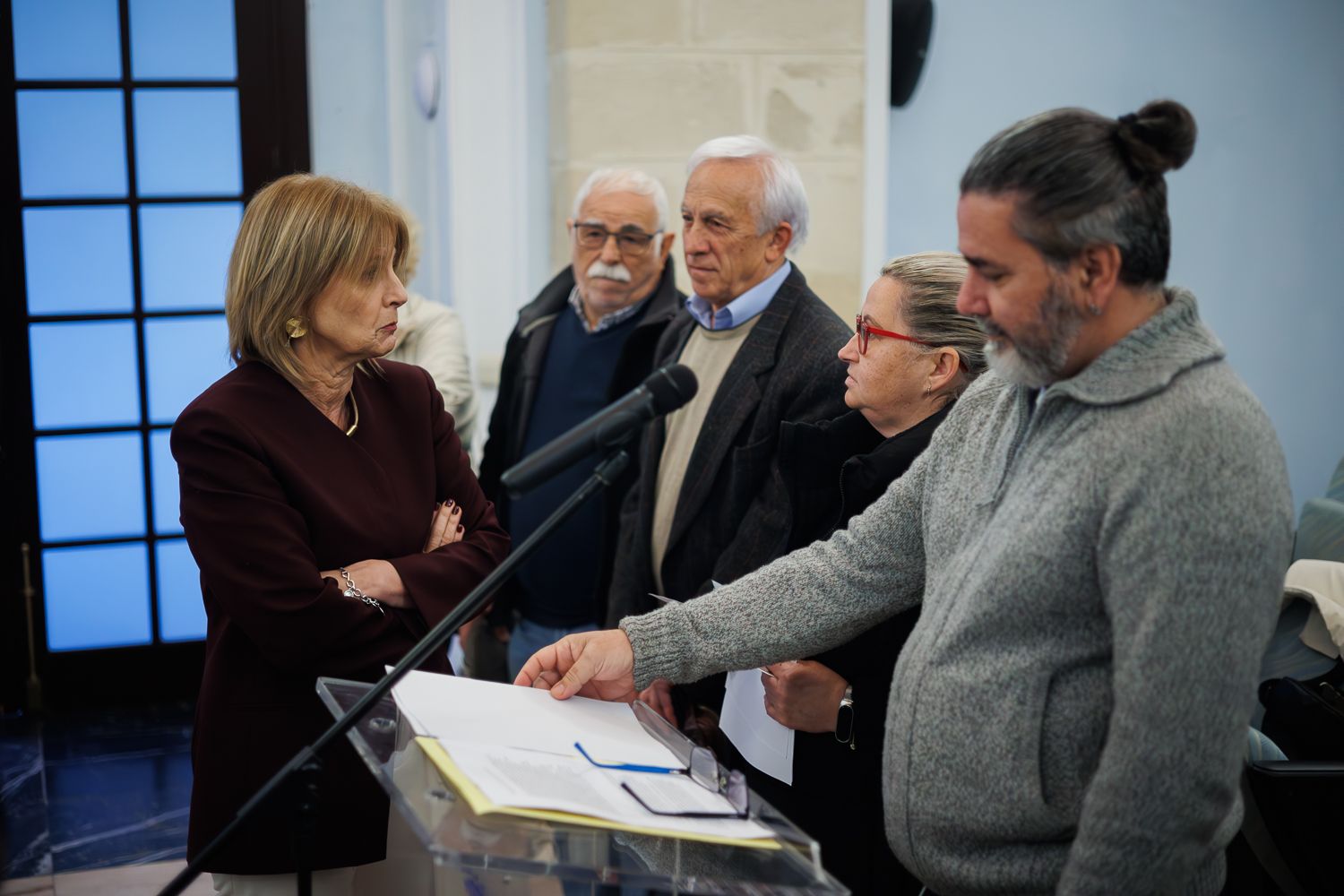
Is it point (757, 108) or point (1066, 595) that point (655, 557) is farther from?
point (757, 108)

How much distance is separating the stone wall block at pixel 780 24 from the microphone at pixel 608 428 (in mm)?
2634

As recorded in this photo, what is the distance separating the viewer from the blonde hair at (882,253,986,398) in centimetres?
186

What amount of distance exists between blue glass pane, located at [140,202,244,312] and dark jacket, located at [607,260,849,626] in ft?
9.11

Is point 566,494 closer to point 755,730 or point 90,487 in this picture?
point 755,730

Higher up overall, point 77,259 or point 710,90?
point 710,90

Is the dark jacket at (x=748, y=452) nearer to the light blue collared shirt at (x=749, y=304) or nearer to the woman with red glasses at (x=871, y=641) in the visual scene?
the light blue collared shirt at (x=749, y=304)

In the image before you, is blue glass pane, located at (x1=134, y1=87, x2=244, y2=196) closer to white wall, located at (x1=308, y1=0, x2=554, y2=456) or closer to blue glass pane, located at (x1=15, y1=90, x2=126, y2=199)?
blue glass pane, located at (x1=15, y1=90, x2=126, y2=199)

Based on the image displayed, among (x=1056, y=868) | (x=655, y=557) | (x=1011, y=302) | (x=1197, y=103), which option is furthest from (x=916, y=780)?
(x=1197, y=103)

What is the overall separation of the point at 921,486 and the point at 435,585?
0.80 m

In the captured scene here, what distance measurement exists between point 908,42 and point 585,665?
3.30m

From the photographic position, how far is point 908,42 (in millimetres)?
4172

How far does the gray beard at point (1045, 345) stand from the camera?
1173 mm

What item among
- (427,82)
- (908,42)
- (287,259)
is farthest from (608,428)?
(427,82)

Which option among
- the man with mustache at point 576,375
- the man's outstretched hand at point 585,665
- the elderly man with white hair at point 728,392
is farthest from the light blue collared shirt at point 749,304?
the man's outstretched hand at point 585,665
